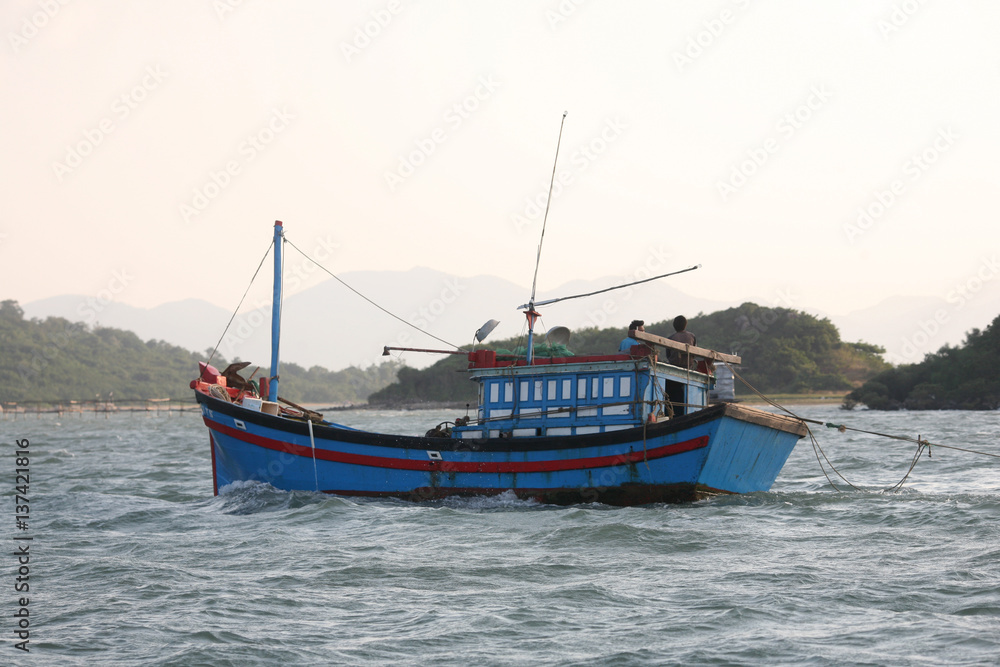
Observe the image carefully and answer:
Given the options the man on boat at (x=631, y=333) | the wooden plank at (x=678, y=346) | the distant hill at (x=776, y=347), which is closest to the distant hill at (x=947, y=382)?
the distant hill at (x=776, y=347)

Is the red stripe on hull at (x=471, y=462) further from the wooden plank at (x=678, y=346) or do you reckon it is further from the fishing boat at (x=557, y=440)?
the wooden plank at (x=678, y=346)

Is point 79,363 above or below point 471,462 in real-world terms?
above

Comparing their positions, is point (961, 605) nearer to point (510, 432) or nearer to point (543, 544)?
point (543, 544)

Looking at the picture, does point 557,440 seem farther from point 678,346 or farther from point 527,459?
point 678,346

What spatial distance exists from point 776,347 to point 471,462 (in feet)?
321

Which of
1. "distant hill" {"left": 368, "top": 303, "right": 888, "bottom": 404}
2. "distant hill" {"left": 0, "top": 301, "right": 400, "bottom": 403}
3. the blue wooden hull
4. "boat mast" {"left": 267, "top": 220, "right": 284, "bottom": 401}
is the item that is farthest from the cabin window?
"distant hill" {"left": 0, "top": 301, "right": 400, "bottom": 403}

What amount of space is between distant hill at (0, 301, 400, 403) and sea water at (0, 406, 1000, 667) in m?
140

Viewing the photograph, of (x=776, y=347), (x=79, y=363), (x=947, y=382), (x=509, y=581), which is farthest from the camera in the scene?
(x=79, y=363)

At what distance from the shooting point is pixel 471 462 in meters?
18.9

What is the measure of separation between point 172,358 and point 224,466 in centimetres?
17108

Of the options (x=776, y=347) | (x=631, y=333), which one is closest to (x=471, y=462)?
(x=631, y=333)

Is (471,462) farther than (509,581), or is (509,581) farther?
(471,462)

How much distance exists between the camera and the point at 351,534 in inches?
621

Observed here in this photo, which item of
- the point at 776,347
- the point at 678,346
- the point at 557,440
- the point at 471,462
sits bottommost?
the point at 471,462
